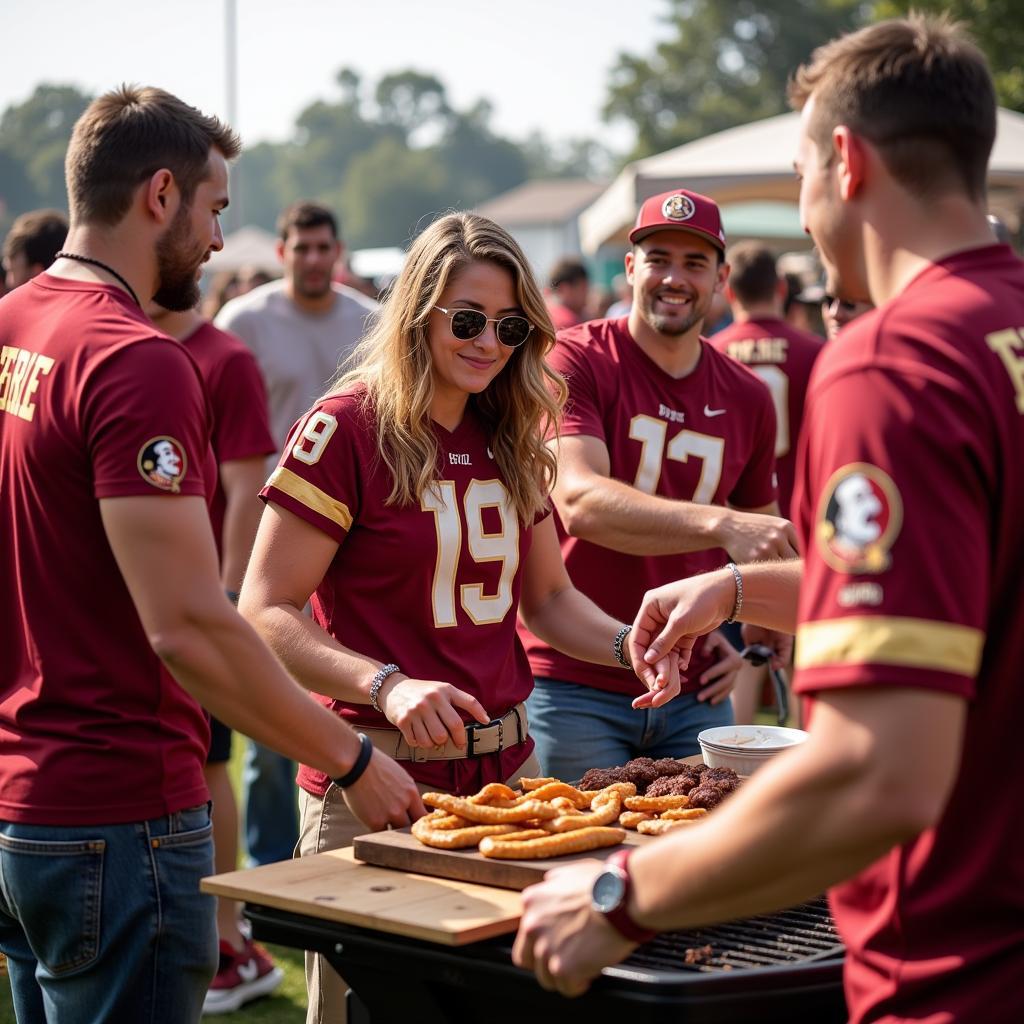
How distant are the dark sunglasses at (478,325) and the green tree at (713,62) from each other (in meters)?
70.1

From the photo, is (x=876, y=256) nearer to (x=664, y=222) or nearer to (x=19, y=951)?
(x=19, y=951)

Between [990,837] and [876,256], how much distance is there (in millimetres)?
783

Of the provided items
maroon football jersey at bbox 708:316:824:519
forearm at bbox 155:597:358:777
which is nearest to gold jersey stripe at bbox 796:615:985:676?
forearm at bbox 155:597:358:777

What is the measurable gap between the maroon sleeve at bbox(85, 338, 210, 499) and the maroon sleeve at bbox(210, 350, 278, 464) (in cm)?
281

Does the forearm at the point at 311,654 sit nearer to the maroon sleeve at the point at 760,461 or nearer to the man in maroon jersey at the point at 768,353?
the maroon sleeve at the point at 760,461

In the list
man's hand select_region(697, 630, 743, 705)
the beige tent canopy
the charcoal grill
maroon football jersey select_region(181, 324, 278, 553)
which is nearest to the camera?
the charcoal grill

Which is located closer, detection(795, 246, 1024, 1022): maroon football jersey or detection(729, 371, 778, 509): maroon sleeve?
detection(795, 246, 1024, 1022): maroon football jersey

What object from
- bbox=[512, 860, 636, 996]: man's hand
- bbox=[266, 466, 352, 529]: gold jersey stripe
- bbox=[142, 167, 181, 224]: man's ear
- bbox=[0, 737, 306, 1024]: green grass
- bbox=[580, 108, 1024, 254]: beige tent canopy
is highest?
bbox=[580, 108, 1024, 254]: beige tent canopy

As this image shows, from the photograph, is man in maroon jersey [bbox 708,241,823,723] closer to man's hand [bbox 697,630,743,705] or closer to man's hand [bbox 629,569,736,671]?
man's hand [bbox 697,630,743,705]

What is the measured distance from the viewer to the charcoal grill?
2.09 meters

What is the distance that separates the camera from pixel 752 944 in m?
2.38

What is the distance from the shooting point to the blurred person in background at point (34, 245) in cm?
572

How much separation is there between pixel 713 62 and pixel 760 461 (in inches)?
3054

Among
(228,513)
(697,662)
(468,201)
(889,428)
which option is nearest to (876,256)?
(889,428)
